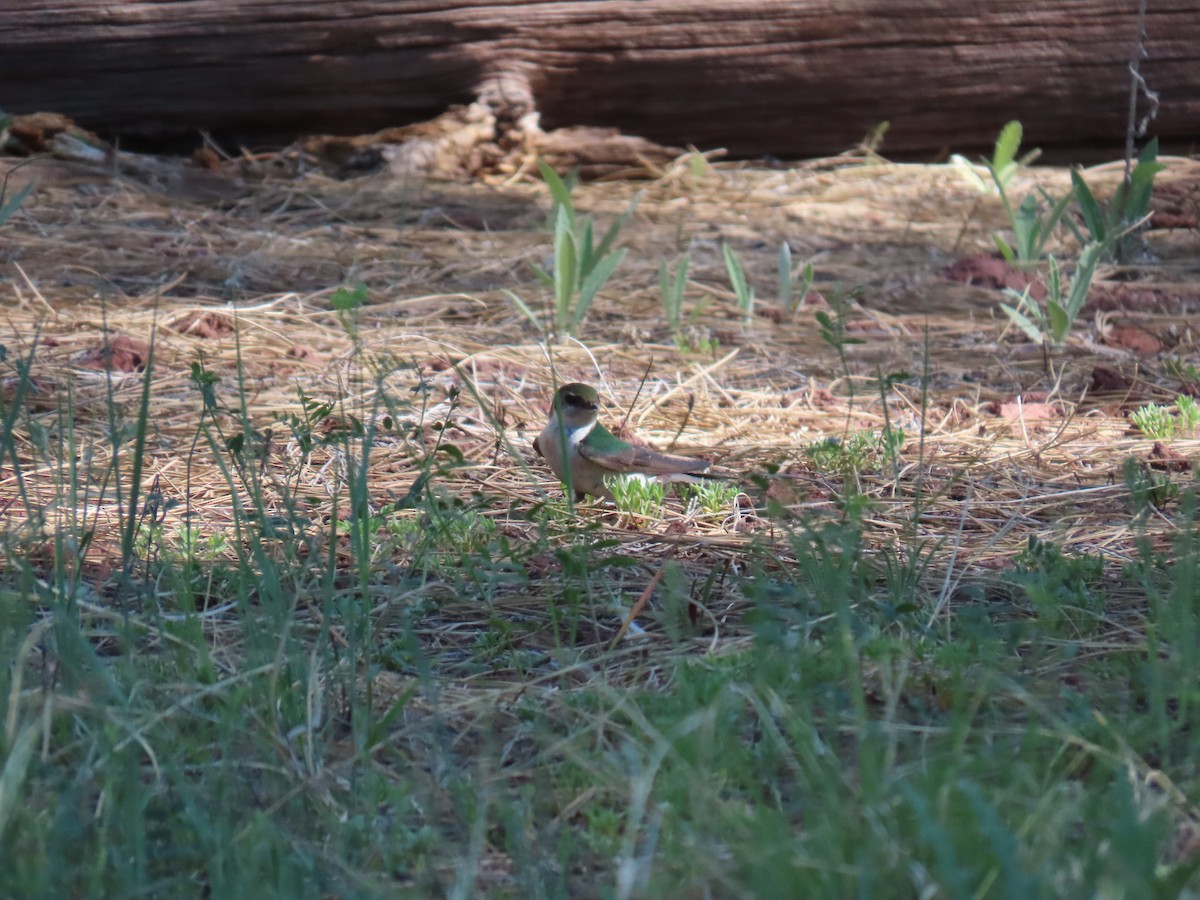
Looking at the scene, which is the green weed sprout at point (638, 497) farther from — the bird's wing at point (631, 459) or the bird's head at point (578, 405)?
the bird's head at point (578, 405)

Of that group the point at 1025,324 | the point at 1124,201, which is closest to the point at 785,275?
the point at 1025,324

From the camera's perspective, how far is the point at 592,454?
134 inches

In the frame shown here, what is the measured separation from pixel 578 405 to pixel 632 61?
4323mm

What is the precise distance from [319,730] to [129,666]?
33cm

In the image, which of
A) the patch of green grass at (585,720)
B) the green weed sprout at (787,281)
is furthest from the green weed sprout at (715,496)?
the green weed sprout at (787,281)

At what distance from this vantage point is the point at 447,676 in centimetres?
238

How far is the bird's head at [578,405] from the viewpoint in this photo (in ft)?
11.3

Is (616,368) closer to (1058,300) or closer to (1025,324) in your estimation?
(1025,324)

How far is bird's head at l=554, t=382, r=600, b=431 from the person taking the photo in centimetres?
343

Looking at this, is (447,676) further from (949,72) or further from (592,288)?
(949,72)

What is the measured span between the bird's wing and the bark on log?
14.4 feet

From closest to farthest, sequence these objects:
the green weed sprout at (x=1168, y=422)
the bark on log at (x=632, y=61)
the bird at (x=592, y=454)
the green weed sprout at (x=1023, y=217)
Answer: the bird at (x=592, y=454)
the green weed sprout at (x=1168, y=422)
the green weed sprout at (x=1023, y=217)
the bark on log at (x=632, y=61)

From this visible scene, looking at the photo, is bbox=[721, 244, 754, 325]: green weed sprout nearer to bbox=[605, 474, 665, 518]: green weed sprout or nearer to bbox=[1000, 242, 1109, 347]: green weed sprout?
bbox=[1000, 242, 1109, 347]: green weed sprout

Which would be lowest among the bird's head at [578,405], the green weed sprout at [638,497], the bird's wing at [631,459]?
the green weed sprout at [638,497]
